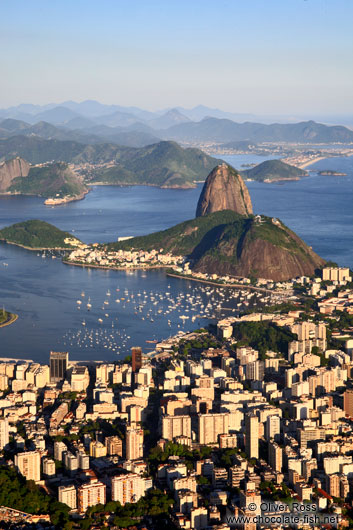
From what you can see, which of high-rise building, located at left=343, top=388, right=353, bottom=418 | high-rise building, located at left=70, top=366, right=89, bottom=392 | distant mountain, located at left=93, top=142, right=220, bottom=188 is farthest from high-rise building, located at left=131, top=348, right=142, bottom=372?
distant mountain, located at left=93, top=142, right=220, bottom=188

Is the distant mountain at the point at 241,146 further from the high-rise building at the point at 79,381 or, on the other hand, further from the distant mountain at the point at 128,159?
the high-rise building at the point at 79,381

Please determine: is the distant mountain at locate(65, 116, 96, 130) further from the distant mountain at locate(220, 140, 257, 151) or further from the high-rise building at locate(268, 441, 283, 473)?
the high-rise building at locate(268, 441, 283, 473)

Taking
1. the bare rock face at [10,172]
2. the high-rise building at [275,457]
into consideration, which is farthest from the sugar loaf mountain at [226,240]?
the bare rock face at [10,172]

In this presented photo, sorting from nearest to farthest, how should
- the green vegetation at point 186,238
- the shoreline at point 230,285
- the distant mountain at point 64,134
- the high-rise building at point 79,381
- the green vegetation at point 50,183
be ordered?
1. the high-rise building at point 79,381
2. the shoreline at point 230,285
3. the green vegetation at point 186,238
4. the green vegetation at point 50,183
5. the distant mountain at point 64,134

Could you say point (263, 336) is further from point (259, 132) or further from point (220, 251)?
point (259, 132)

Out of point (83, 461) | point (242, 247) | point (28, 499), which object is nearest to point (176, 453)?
point (83, 461)

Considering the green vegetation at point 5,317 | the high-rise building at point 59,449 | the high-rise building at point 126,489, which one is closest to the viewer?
the high-rise building at point 126,489
